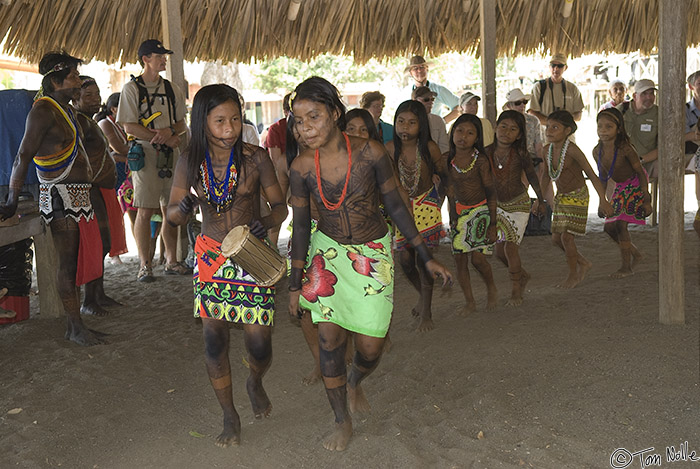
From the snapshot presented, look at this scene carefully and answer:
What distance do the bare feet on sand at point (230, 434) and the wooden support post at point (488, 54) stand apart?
5.16m

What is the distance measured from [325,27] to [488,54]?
2.17m

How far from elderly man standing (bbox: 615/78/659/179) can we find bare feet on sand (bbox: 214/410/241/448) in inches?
269

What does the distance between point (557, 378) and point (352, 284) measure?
4.56 feet

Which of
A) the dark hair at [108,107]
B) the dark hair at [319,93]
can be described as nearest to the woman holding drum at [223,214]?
the dark hair at [319,93]

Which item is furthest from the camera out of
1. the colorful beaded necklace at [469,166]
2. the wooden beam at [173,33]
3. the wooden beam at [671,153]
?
the wooden beam at [173,33]

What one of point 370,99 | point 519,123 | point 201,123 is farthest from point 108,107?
point 201,123

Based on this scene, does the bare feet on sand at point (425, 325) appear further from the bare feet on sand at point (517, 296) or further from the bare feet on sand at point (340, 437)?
the bare feet on sand at point (340, 437)

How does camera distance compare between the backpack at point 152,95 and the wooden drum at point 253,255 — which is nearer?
the wooden drum at point 253,255

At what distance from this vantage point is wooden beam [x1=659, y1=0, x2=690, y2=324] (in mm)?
4387

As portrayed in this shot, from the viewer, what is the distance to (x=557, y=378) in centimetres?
399

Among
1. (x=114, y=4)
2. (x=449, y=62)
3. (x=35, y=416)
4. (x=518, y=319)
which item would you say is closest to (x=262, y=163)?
(x=35, y=416)

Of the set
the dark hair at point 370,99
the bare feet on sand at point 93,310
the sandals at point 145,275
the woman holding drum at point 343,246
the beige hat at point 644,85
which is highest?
the beige hat at point 644,85

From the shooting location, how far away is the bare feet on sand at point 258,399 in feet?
12.4

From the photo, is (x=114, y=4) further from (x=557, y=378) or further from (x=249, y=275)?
(x=557, y=378)
